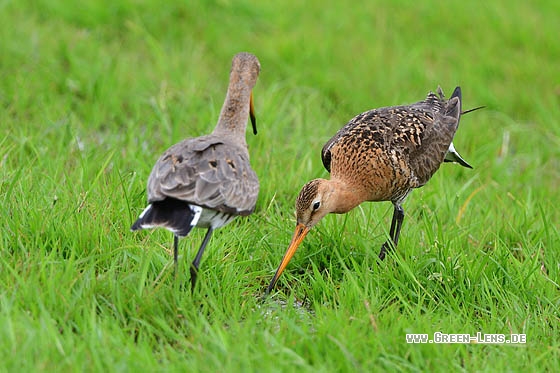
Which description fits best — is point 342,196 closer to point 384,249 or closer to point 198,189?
point 384,249

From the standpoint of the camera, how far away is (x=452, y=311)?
4.81 m

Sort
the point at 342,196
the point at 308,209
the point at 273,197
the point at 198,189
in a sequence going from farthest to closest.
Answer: the point at 273,197, the point at 342,196, the point at 308,209, the point at 198,189

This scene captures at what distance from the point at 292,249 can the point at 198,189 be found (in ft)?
2.96

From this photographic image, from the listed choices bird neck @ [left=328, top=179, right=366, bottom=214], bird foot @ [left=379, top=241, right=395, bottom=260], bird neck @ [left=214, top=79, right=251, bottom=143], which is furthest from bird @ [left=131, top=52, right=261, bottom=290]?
bird foot @ [left=379, top=241, right=395, bottom=260]

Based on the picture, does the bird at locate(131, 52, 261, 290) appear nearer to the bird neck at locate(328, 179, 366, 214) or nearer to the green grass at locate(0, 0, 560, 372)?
the green grass at locate(0, 0, 560, 372)

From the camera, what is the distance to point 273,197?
5879 mm

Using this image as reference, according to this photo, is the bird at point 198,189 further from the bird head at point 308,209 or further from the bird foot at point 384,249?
the bird foot at point 384,249

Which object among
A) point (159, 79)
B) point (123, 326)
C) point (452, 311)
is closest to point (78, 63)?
point (159, 79)

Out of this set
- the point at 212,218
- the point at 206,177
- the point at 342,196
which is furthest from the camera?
the point at 342,196

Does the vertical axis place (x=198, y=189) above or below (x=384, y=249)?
above

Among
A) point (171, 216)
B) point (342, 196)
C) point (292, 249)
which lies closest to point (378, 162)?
point (342, 196)

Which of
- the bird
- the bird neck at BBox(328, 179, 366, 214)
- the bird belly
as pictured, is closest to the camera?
the bird

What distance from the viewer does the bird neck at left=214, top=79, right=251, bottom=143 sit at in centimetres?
555

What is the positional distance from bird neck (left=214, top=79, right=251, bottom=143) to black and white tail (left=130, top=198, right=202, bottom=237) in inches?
44.1
